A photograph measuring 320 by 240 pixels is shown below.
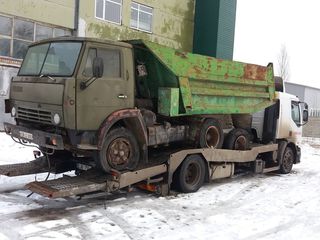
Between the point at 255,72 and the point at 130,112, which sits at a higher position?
the point at 255,72

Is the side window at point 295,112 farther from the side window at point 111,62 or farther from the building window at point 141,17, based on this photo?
the building window at point 141,17

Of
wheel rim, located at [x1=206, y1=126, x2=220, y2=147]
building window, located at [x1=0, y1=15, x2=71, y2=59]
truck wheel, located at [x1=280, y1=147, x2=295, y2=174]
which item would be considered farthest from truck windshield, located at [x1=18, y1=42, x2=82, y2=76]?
building window, located at [x1=0, y1=15, x2=71, y2=59]

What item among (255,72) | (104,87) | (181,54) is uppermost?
(181,54)

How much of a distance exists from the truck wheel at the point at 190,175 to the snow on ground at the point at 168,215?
19 centimetres

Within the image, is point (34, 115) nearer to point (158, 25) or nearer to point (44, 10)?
point (44, 10)

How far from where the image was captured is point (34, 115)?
7.95m

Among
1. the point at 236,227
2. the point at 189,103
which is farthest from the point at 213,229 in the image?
the point at 189,103

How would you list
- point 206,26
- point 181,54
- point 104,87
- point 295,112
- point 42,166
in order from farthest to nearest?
point 206,26, point 295,112, point 181,54, point 42,166, point 104,87

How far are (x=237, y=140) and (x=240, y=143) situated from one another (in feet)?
0.67

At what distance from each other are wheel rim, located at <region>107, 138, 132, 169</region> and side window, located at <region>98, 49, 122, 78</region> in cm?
117

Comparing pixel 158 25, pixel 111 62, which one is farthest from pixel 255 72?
pixel 158 25

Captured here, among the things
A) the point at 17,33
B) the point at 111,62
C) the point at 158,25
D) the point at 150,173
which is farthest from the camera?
the point at 158,25

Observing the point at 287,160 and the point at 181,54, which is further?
the point at 287,160

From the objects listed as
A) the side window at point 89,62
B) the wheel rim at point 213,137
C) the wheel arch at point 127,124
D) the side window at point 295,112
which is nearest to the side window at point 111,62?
the side window at point 89,62
